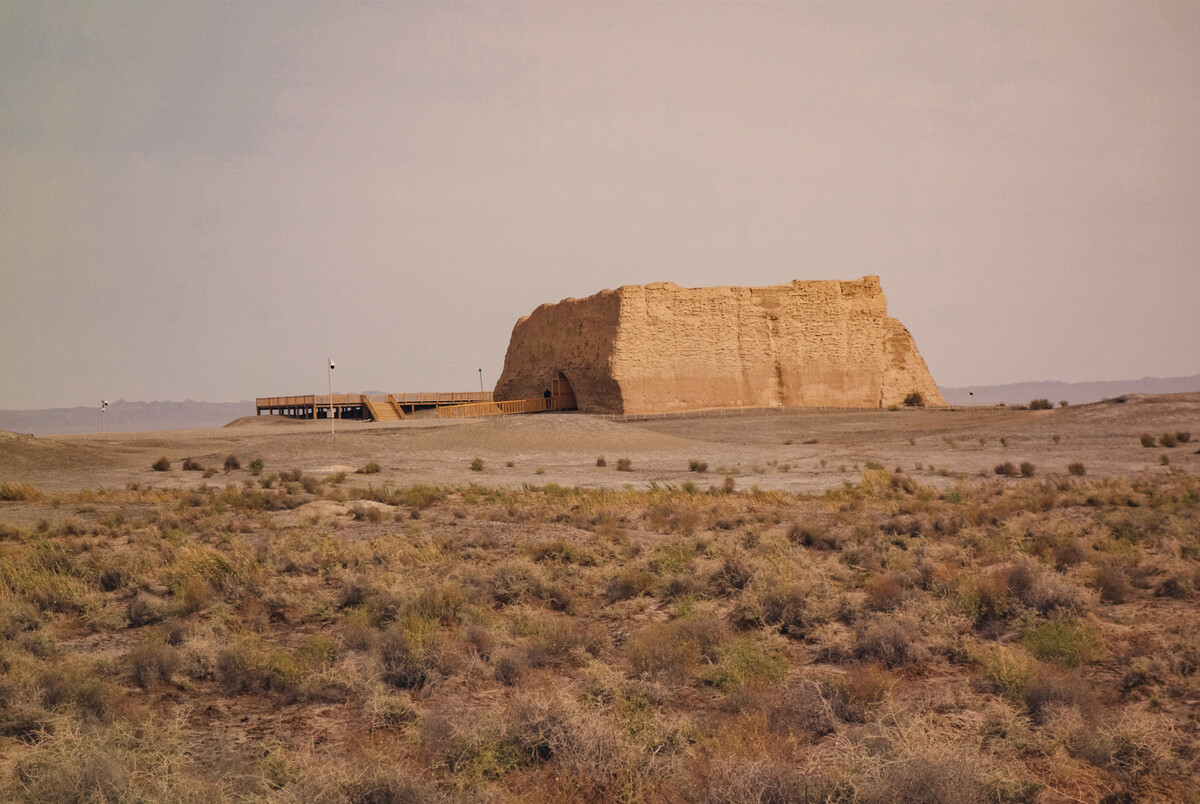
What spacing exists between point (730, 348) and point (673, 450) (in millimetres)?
17539

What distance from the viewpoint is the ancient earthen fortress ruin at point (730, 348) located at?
4397cm

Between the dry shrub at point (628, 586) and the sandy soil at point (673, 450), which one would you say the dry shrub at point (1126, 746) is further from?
the sandy soil at point (673, 450)

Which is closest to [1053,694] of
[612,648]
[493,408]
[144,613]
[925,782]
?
[925,782]

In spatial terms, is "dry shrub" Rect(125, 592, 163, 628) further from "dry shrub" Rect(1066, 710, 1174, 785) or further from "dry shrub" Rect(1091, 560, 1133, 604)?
"dry shrub" Rect(1091, 560, 1133, 604)

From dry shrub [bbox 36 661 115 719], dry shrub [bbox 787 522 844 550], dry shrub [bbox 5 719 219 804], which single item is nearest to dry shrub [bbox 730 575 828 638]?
dry shrub [bbox 787 522 844 550]

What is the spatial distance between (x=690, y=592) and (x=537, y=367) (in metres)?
43.6

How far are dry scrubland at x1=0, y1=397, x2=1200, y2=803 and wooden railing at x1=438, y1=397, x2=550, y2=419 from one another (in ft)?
95.6

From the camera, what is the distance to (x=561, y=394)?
5025 centimetres

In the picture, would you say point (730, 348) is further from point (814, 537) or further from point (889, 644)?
point (889, 644)

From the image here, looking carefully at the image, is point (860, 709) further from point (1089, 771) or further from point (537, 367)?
point (537, 367)

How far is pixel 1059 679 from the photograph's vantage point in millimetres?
5512

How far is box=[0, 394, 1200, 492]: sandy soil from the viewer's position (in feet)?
71.3

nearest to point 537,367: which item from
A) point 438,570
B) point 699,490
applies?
point 699,490

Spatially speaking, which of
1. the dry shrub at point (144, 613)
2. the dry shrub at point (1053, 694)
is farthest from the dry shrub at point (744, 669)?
the dry shrub at point (144, 613)
